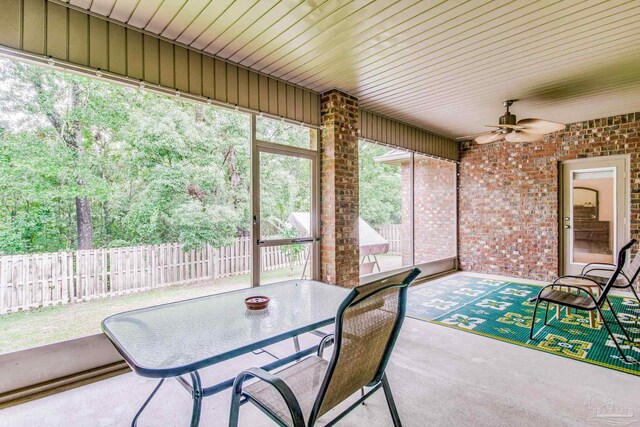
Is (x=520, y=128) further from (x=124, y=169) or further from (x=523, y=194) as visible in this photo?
(x=124, y=169)

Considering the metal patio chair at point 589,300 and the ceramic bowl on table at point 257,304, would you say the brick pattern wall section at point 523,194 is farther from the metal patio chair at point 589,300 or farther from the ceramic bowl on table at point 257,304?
the ceramic bowl on table at point 257,304

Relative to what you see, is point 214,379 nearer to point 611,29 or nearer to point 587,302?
point 587,302

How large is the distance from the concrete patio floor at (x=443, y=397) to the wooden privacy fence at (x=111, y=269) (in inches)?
62.3

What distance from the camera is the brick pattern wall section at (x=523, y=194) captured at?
5016 mm

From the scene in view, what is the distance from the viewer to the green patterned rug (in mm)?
2836

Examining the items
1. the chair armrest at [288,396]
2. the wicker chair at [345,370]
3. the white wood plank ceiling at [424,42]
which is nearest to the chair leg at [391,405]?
the wicker chair at [345,370]

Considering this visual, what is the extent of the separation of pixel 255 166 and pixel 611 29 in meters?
3.39

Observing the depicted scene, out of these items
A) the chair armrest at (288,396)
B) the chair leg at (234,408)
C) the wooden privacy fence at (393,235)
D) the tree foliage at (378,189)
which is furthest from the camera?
Answer: the tree foliage at (378,189)

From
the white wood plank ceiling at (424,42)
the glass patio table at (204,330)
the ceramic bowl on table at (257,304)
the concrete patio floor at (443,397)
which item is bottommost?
the concrete patio floor at (443,397)

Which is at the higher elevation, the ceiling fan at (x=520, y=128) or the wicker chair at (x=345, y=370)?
the ceiling fan at (x=520, y=128)

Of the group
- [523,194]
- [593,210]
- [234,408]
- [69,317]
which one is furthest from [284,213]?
[593,210]

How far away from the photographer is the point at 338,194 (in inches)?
156

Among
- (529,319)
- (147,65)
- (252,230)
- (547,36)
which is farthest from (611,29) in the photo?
(147,65)

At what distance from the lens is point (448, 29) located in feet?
8.40
